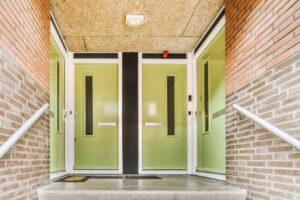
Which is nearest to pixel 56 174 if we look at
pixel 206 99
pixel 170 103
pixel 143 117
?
pixel 143 117

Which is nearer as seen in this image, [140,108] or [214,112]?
[214,112]

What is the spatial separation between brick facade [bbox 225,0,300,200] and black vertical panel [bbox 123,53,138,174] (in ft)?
6.72

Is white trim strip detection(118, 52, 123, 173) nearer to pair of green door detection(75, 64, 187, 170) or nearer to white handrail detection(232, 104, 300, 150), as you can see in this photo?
pair of green door detection(75, 64, 187, 170)

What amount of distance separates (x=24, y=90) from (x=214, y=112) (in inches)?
94.3

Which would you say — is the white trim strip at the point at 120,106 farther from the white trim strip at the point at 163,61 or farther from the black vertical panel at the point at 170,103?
the black vertical panel at the point at 170,103

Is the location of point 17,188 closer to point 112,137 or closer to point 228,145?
point 228,145

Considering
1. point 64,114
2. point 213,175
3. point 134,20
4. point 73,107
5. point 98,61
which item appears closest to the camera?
point 134,20

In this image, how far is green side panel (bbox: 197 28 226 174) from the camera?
361 centimetres

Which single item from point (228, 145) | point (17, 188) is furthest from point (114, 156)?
point (17, 188)

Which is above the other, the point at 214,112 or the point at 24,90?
the point at 24,90

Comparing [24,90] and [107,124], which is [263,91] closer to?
[24,90]

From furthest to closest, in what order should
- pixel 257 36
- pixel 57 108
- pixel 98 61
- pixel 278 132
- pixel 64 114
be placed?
pixel 98 61 → pixel 64 114 → pixel 57 108 → pixel 257 36 → pixel 278 132

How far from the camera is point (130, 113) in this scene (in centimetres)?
493

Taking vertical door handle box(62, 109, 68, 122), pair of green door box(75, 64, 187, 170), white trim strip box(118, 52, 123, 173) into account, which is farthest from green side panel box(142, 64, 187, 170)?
vertical door handle box(62, 109, 68, 122)
